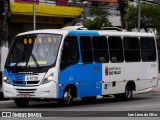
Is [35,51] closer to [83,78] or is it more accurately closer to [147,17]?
[83,78]

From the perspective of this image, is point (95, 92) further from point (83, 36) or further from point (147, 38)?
point (147, 38)

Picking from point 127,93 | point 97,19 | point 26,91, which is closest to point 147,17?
point 97,19

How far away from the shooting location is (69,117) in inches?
642

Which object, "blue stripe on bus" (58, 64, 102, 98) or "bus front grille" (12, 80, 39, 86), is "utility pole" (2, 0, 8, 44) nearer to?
"blue stripe on bus" (58, 64, 102, 98)

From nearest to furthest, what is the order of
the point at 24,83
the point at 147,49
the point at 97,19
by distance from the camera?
the point at 24,83 < the point at 147,49 < the point at 97,19

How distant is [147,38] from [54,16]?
398 inches

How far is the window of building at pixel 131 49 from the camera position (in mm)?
24578

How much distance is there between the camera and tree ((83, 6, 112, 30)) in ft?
192

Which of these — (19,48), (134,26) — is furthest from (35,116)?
(134,26)

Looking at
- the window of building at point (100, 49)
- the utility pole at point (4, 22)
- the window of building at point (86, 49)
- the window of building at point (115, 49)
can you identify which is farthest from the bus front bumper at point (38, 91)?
the utility pole at point (4, 22)

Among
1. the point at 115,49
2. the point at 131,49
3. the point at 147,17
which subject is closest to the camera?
the point at 115,49

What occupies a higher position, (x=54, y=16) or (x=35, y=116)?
(x=54, y=16)

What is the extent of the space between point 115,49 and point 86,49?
222 centimetres

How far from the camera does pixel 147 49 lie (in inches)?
1032
